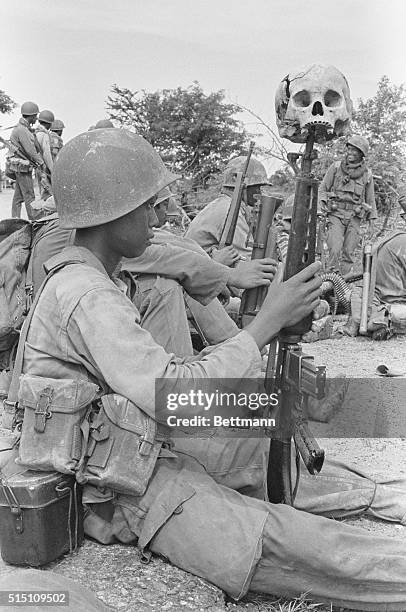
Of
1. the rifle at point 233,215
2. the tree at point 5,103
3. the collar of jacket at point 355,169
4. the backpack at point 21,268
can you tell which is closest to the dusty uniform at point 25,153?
the collar of jacket at point 355,169

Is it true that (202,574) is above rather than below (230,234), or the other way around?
below

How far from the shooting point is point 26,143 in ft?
39.9

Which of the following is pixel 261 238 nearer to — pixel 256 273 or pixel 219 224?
pixel 256 273

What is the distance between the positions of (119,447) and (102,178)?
96 centimetres

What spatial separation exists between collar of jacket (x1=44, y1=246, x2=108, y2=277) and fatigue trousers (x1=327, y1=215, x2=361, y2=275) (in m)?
10.3

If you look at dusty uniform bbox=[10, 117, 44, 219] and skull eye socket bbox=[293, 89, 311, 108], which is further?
dusty uniform bbox=[10, 117, 44, 219]

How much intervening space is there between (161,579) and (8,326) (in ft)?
7.25

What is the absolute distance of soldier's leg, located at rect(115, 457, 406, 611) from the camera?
2.55m

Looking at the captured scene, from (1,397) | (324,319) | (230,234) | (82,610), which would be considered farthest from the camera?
(324,319)

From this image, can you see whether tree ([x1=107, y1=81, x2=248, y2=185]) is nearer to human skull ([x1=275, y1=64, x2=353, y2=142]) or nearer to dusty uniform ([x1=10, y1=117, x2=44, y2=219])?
dusty uniform ([x1=10, y1=117, x2=44, y2=219])

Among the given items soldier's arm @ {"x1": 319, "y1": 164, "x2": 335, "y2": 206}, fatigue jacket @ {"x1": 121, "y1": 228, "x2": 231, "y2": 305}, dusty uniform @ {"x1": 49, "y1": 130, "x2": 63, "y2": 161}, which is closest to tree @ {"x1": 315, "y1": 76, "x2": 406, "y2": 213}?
soldier's arm @ {"x1": 319, "y1": 164, "x2": 335, "y2": 206}

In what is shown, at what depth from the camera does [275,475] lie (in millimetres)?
3168

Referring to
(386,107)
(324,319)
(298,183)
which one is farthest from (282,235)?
(386,107)

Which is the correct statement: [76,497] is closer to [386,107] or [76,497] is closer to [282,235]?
[282,235]
